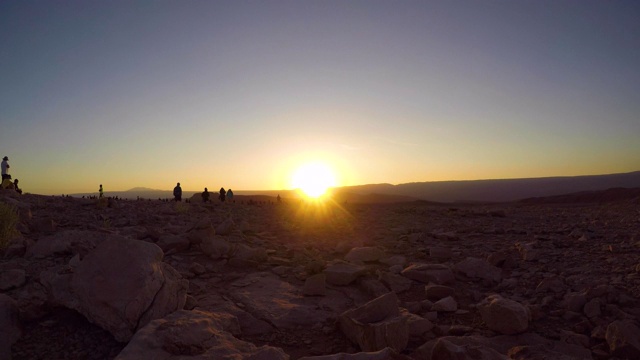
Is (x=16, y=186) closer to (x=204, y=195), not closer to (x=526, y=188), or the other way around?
(x=204, y=195)

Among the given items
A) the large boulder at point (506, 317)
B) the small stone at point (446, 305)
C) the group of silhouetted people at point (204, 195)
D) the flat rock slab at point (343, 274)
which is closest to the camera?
the large boulder at point (506, 317)

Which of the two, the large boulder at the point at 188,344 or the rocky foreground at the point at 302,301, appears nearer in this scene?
the large boulder at the point at 188,344

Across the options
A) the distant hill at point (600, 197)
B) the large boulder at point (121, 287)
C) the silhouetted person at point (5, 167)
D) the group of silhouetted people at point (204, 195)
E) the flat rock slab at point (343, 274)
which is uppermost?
the silhouetted person at point (5, 167)

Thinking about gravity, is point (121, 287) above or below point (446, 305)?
above

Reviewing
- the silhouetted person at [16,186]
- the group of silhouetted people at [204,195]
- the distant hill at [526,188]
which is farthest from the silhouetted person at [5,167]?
the distant hill at [526,188]

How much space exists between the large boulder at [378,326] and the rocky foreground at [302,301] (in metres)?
0.01

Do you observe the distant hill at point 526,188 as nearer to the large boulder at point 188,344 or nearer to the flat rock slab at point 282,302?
the flat rock slab at point 282,302

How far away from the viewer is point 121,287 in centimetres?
423

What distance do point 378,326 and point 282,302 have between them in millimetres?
1900

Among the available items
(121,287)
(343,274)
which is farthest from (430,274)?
(121,287)

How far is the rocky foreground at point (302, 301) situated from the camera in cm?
406

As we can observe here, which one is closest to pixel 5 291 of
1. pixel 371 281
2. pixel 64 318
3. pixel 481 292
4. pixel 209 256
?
pixel 64 318

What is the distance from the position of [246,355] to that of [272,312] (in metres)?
1.76

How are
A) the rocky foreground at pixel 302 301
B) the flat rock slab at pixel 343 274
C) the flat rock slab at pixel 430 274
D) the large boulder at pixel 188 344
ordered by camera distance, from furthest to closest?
the flat rock slab at pixel 430 274, the flat rock slab at pixel 343 274, the rocky foreground at pixel 302 301, the large boulder at pixel 188 344
